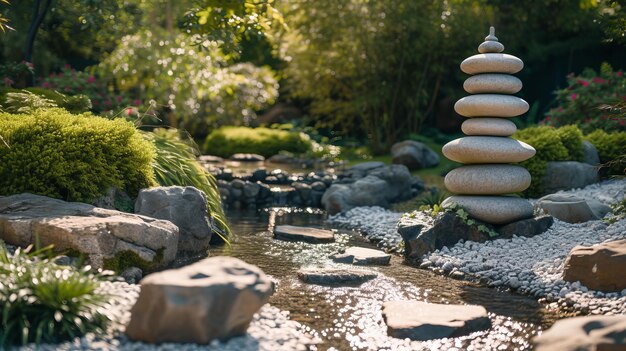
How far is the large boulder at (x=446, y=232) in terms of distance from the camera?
27.7ft

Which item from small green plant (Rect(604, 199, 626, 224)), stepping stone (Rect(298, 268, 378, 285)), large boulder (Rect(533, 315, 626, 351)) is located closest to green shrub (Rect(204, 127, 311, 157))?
small green plant (Rect(604, 199, 626, 224))

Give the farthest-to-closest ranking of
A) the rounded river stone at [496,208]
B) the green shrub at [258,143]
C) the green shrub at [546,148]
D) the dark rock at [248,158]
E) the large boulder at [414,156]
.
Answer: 1. the green shrub at [258,143]
2. the dark rock at [248,158]
3. the large boulder at [414,156]
4. the green shrub at [546,148]
5. the rounded river stone at [496,208]

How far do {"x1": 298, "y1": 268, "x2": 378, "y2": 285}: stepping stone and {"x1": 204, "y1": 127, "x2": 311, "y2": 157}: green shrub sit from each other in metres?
11.8

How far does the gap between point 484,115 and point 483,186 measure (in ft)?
3.06

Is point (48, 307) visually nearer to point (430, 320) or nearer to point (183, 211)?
point (430, 320)

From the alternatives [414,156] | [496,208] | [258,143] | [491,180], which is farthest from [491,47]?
[258,143]

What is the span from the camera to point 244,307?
192 inches

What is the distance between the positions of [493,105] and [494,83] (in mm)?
282

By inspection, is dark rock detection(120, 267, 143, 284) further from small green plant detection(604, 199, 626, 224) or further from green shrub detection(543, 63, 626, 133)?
green shrub detection(543, 63, 626, 133)

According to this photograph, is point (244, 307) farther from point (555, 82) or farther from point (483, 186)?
point (555, 82)

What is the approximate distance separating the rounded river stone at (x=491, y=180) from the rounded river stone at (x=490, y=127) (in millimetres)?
424

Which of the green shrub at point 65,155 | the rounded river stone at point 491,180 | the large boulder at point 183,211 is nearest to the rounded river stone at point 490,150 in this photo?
the rounded river stone at point 491,180

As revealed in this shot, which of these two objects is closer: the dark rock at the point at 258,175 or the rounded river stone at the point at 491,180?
the rounded river stone at the point at 491,180

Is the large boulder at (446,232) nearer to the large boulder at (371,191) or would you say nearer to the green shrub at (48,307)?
the large boulder at (371,191)
